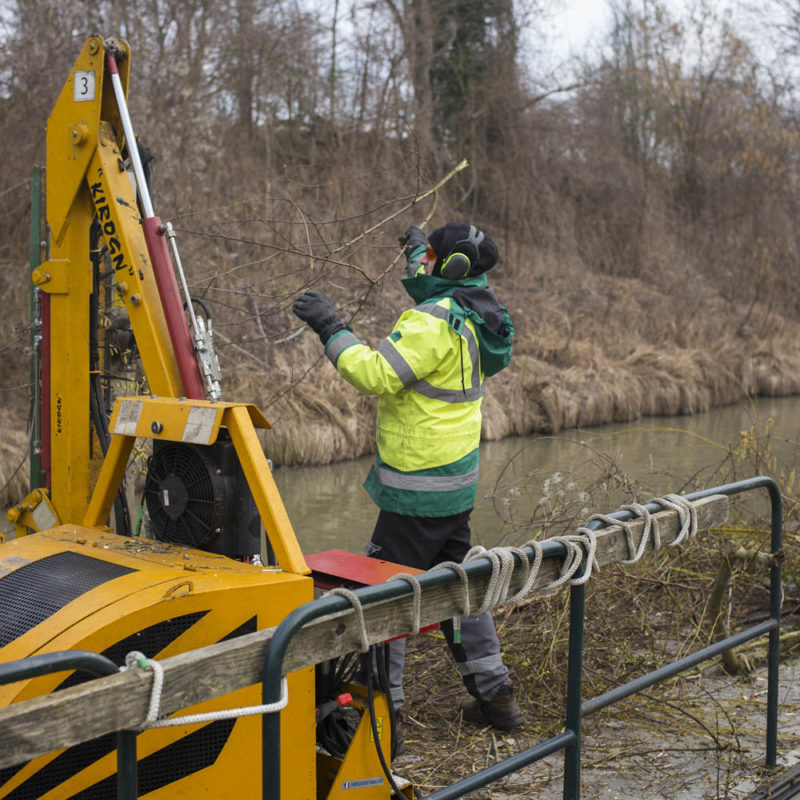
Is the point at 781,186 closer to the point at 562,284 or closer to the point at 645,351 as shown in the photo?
the point at 562,284

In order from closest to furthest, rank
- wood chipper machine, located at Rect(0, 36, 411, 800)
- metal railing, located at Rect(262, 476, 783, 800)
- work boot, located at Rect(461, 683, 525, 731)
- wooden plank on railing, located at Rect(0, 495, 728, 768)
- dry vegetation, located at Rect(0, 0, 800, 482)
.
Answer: wooden plank on railing, located at Rect(0, 495, 728, 768) < metal railing, located at Rect(262, 476, 783, 800) < wood chipper machine, located at Rect(0, 36, 411, 800) < work boot, located at Rect(461, 683, 525, 731) < dry vegetation, located at Rect(0, 0, 800, 482)

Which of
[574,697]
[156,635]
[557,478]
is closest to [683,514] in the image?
[574,697]

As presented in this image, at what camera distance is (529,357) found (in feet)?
56.4

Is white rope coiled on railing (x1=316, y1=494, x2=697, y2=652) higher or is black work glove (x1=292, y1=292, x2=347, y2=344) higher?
black work glove (x1=292, y1=292, x2=347, y2=344)

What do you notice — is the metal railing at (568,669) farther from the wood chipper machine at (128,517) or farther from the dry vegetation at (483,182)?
the dry vegetation at (483,182)

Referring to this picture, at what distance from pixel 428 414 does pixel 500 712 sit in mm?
1318

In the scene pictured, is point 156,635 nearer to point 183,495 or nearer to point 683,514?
point 183,495

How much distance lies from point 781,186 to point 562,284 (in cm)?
773

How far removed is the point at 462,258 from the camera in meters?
3.97

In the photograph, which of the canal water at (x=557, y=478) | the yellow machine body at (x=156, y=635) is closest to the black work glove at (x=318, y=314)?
the yellow machine body at (x=156, y=635)

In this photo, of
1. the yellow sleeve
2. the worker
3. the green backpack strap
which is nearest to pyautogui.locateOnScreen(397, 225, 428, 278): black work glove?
the worker

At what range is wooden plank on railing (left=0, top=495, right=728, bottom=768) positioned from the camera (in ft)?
5.24

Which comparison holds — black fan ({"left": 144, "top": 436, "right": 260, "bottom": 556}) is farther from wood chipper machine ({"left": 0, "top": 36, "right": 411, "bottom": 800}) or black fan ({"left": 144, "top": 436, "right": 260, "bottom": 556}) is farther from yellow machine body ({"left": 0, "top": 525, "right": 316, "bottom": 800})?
yellow machine body ({"left": 0, "top": 525, "right": 316, "bottom": 800})

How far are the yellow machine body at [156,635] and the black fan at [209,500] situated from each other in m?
0.16
